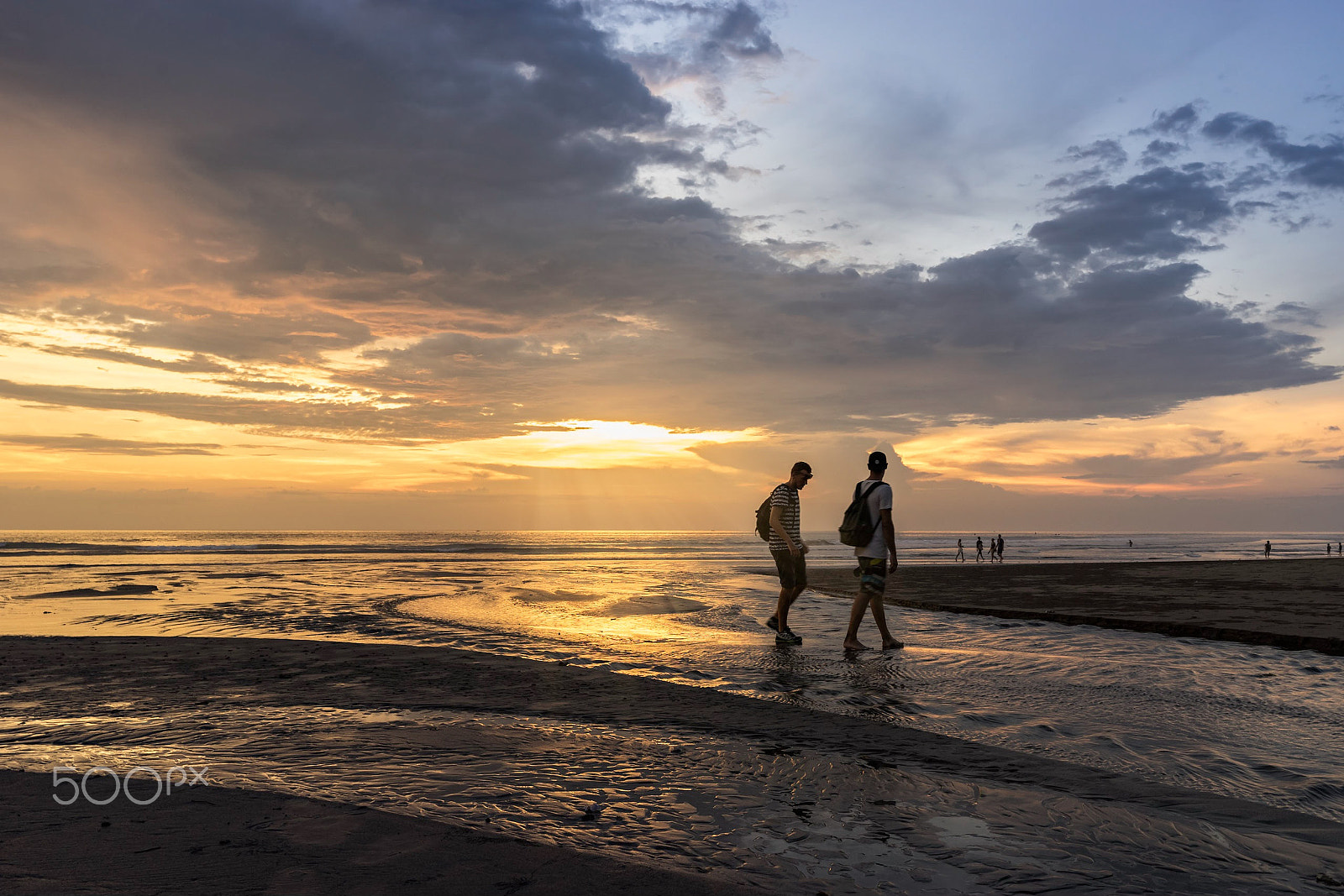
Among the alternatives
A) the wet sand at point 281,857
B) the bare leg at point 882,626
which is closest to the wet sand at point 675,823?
the wet sand at point 281,857

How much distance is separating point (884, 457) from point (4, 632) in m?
14.3

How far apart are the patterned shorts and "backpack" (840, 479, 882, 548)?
0.24 m

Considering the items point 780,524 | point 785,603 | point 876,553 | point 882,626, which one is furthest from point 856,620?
point 780,524

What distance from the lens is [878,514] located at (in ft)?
32.4

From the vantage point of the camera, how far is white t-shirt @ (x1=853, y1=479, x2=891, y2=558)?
388 inches

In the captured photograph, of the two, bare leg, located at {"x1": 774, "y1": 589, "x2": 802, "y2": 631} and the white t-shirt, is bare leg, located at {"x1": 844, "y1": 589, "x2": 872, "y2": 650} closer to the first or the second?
the white t-shirt

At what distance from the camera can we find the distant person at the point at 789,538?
1080 centimetres

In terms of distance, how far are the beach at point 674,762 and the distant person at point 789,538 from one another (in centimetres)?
75

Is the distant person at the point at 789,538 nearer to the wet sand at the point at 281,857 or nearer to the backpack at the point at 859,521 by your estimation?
the backpack at the point at 859,521

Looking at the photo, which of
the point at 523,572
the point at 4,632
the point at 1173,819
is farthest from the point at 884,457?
the point at 523,572

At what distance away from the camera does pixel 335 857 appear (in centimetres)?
323

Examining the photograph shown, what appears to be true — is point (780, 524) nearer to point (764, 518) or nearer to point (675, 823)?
point (764, 518)

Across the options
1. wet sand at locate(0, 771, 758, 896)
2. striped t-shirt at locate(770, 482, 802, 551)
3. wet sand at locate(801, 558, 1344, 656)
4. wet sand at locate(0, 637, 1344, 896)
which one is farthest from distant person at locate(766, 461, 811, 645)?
wet sand at locate(0, 771, 758, 896)

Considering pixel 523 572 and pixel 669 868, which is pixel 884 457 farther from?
pixel 523 572
